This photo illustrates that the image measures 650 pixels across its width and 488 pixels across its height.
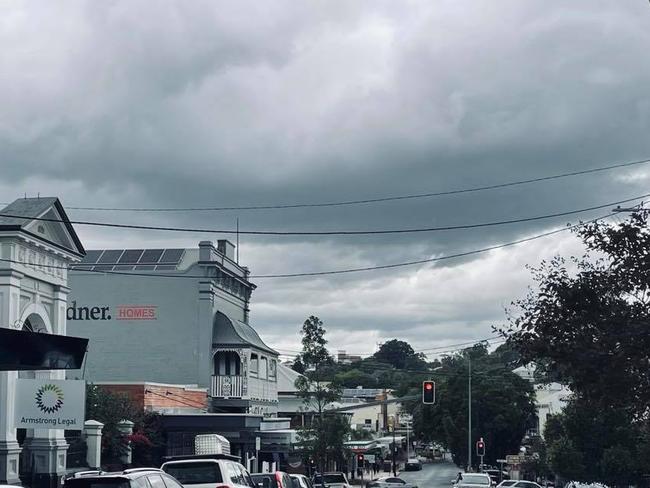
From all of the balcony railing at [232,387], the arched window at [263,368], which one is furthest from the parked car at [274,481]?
the arched window at [263,368]

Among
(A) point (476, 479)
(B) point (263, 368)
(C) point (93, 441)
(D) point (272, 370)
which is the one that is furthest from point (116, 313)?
(A) point (476, 479)

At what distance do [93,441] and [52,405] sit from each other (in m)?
5.76

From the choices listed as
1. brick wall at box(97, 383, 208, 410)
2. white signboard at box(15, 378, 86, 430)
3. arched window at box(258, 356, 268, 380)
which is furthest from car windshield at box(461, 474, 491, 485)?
white signboard at box(15, 378, 86, 430)

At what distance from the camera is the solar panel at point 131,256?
191 ft

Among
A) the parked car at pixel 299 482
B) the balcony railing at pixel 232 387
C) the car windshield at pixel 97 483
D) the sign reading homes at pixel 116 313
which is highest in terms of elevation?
the sign reading homes at pixel 116 313

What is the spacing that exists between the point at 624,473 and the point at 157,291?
26948 millimetres

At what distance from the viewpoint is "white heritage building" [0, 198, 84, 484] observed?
33.2m

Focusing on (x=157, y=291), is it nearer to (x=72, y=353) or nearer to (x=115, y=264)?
(x=115, y=264)

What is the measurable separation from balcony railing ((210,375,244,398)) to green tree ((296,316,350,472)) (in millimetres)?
4949

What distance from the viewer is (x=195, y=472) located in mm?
22250

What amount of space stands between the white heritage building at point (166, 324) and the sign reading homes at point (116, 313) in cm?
5

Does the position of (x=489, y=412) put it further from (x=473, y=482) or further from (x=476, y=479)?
(x=473, y=482)

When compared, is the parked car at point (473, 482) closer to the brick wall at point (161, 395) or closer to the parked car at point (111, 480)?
the brick wall at point (161, 395)

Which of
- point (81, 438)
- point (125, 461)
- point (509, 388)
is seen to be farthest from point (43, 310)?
point (509, 388)
